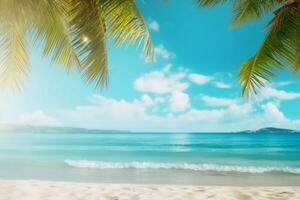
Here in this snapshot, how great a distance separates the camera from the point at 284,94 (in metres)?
37.2

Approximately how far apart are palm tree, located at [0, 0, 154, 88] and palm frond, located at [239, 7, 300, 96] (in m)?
1.82

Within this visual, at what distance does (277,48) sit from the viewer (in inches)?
218

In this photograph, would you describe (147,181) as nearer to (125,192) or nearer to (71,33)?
(125,192)

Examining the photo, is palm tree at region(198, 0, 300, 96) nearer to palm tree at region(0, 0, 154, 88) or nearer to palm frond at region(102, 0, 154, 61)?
palm frond at region(102, 0, 154, 61)

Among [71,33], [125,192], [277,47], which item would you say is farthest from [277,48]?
[125,192]

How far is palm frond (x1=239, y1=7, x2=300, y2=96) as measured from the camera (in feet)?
17.9

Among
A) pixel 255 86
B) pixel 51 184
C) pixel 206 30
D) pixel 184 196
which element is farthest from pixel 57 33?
pixel 206 30

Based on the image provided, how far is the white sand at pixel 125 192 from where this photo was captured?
21.1ft

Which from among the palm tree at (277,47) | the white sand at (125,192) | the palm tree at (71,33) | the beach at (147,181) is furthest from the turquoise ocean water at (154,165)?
the palm tree at (71,33)

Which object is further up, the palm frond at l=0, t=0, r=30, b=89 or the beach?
the palm frond at l=0, t=0, r=30, b=89

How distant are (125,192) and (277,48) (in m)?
3.62

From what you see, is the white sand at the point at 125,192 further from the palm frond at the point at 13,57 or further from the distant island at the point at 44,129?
the distant island at the point at 44,129

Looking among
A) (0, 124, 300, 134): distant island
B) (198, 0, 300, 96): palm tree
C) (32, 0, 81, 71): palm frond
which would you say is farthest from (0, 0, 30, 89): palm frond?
(0, 124, 300, 134): distant island

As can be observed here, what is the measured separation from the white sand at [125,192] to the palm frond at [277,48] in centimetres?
210
